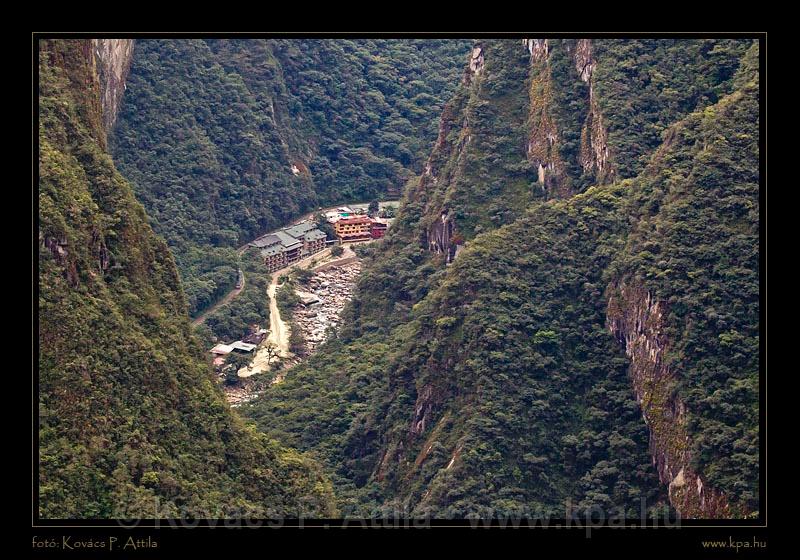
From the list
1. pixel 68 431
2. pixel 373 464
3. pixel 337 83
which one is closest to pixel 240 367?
pixel 373 464

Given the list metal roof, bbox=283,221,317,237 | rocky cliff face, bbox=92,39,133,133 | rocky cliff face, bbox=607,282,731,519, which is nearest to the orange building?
metal roof, bbox=283,221,317,237

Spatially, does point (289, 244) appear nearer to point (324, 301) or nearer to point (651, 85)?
point (324, 301)

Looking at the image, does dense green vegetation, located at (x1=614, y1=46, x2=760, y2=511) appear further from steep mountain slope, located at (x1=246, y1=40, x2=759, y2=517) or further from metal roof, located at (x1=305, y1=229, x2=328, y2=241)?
metal roof, located at (x1=305, y1=229, x2=328, y2=241)

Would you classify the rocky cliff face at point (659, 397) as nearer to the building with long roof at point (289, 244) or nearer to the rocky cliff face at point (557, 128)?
the rocky cliff face at point (557, 128)

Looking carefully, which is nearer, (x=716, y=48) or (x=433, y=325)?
(x=433, y=325)

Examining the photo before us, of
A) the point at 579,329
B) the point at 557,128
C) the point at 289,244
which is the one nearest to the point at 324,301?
the point at 289,244

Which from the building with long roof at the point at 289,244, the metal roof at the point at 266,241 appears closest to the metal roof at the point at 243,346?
the building with long roof at the point at 289,244

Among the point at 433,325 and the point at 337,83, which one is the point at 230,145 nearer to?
the point at 337,83
